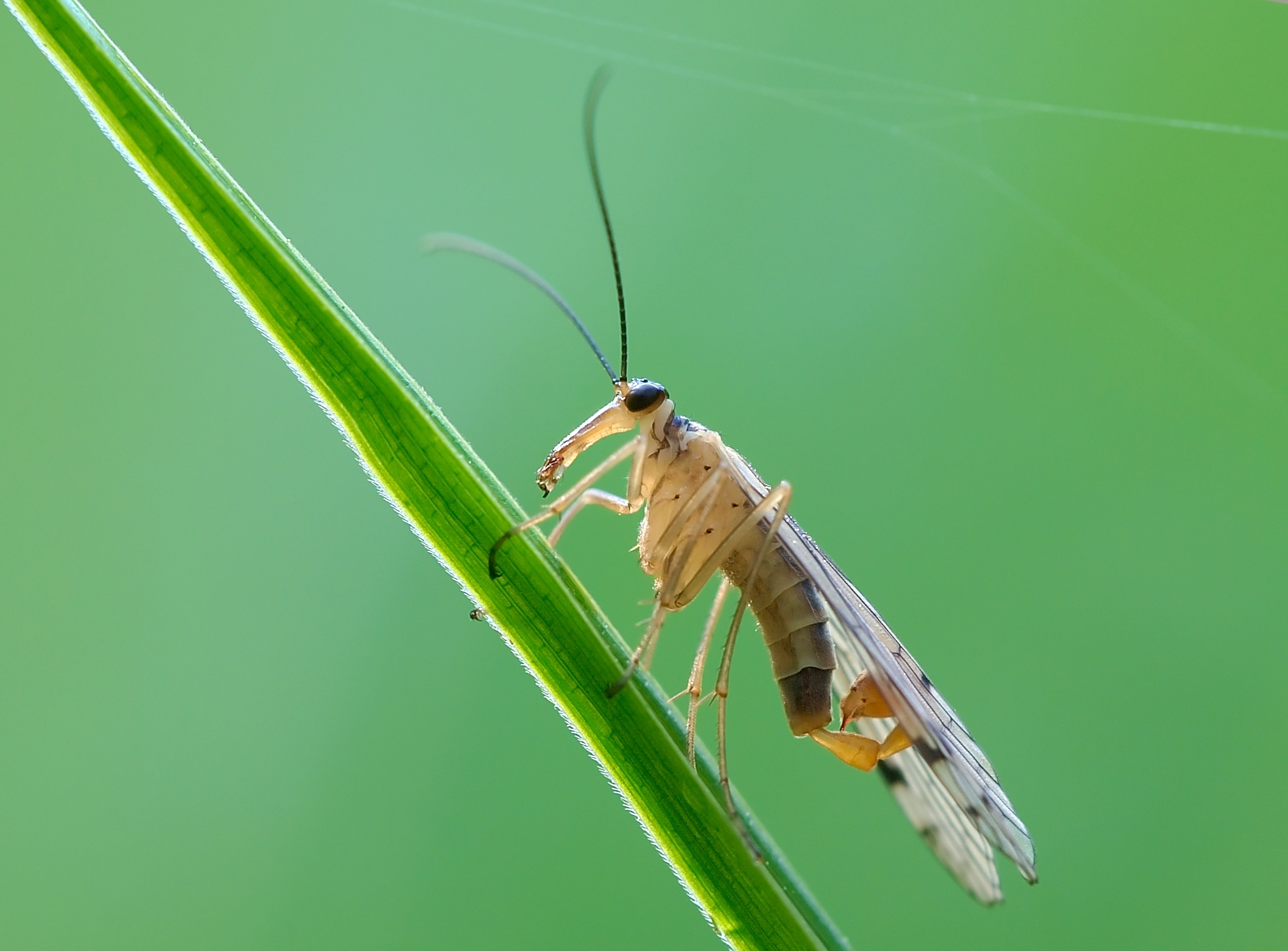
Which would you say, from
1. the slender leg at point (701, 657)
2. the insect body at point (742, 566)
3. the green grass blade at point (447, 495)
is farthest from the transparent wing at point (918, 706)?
the green grass blade at point (447, 495)

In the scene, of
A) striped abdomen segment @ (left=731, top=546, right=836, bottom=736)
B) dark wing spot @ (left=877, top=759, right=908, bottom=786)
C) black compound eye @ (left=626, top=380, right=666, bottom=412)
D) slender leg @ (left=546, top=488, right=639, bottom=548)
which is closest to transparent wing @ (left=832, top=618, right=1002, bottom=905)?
dark wing spot @ (left=877, top=759, right=908, bottom=786)

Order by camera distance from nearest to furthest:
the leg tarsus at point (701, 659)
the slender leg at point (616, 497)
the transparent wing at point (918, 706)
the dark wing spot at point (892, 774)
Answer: the transparent wing at point (918, 706) → the slender leg at point (616, 497) → the leg tarsus at point (701, 659) → the dark wing spot at point (892, 774)

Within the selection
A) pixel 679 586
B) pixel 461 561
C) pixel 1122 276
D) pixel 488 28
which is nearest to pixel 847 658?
pixel 679 586

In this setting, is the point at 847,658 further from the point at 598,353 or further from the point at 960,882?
the point at 598,353

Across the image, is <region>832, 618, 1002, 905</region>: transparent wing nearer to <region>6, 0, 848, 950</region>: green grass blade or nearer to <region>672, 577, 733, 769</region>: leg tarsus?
→ <region>672, 577, 733, 769</region>: leg tarsus

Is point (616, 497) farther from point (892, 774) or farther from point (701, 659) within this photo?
point (892, 774)

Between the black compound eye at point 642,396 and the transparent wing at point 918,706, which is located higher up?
the black compound eye at point 642,396

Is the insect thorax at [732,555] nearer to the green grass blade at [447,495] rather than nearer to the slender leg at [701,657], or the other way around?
the slender leg at [701,657]
